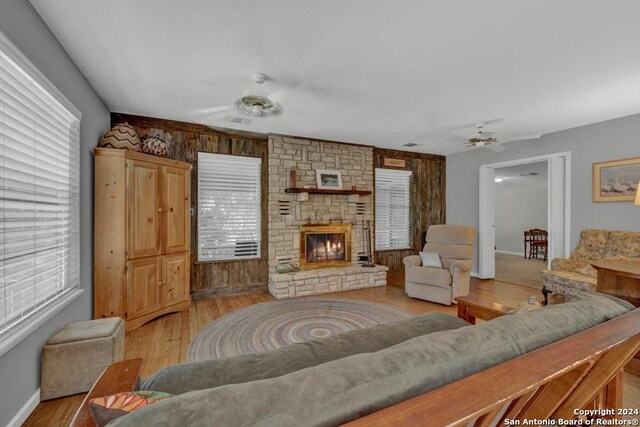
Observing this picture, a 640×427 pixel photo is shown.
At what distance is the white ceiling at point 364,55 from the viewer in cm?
184

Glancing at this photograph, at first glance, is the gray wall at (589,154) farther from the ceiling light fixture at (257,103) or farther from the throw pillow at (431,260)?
the ceiling light fixture at (257,103)

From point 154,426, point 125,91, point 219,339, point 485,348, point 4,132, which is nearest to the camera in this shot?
point 154,426

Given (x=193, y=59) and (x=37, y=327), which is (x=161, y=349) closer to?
(x=37, y=327)

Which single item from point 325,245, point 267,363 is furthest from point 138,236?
point 325,245

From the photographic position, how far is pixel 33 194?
73.4 inches

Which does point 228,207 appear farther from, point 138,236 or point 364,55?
point 364,55

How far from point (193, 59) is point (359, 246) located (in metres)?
3.80

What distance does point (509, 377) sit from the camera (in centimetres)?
69

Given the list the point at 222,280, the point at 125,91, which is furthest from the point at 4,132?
the point at 222,280

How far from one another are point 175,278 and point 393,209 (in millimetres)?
4053

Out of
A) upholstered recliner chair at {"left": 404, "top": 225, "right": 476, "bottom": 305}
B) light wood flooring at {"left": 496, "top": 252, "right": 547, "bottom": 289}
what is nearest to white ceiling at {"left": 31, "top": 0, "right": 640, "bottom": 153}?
upholstered recliner chair at {"left": 404, "top": 225, "right": 476, "bottom": 305}

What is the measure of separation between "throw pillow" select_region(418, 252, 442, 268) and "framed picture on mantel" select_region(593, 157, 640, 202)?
233 centimetres

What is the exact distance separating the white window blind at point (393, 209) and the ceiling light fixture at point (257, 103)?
10.8 feet

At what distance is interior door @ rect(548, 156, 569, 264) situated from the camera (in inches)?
176
